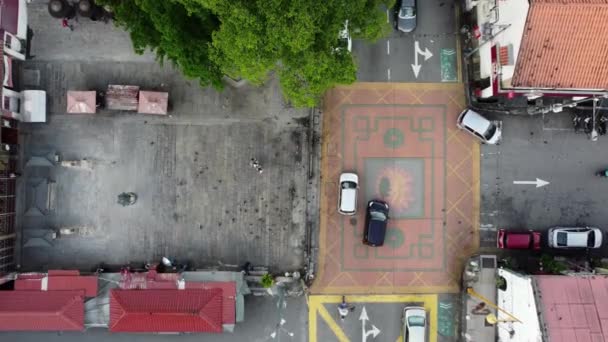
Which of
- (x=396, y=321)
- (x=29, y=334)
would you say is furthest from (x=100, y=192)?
(x=396, y=321)

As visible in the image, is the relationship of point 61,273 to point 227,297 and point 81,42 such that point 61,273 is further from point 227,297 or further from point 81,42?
point 81,42

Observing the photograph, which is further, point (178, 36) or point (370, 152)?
point (370, 152)

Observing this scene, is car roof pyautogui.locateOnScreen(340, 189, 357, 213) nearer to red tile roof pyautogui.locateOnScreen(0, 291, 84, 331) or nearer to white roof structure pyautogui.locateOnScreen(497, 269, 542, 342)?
white roof structure pyautogui.locateOnScreen(497, 269, 542, 342)

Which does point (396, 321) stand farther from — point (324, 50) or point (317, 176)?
point (324, 50)

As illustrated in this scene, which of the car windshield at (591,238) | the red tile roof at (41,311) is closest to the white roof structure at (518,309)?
the car windshield at (591,238)

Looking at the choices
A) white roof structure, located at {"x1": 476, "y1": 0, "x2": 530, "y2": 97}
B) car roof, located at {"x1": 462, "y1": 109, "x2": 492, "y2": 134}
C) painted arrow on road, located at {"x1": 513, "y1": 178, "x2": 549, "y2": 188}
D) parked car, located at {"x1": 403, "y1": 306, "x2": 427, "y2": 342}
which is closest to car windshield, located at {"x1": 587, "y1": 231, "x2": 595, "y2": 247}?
painted arrow on road, located at {"x1": 513, "y1": 178, "x2": 549, "y2": 188}

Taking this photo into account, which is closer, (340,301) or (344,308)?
(344,308)

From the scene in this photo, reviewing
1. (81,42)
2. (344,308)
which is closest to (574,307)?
(344,308)
